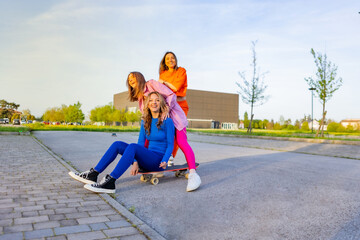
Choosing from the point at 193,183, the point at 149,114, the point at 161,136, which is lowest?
the point at 193,183

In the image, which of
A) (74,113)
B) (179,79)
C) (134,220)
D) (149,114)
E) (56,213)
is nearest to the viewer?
(134,220)

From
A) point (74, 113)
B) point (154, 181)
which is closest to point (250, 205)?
point (154, 181)

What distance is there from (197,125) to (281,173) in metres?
72.9

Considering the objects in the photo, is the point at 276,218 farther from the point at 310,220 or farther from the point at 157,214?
the point at 157,214

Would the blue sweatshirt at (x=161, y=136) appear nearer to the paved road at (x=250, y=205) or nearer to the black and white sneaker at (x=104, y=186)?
the paved road at (x=250, y=205)

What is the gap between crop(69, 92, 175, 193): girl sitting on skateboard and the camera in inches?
147

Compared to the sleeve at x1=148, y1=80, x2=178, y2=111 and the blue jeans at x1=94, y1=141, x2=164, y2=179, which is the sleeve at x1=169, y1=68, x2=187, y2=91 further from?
the blue jeans at x1=94, y1=141, x2=164, y2=179

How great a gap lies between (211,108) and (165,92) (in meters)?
79.1

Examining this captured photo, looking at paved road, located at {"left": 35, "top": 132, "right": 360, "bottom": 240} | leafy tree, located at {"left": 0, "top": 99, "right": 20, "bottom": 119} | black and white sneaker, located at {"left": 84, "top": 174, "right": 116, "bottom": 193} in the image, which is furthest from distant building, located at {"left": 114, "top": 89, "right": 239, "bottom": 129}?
black and white sneaker, located at {"left": 84, "top": 174, "right": 116, "bottom": 193}

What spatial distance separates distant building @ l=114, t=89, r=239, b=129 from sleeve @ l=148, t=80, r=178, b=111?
71.6 meters

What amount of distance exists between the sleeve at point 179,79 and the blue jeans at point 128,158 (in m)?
1.36

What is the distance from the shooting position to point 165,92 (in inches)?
177

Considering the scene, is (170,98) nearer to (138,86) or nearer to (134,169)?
(138,86)

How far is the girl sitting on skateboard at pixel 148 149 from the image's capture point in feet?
12.3
